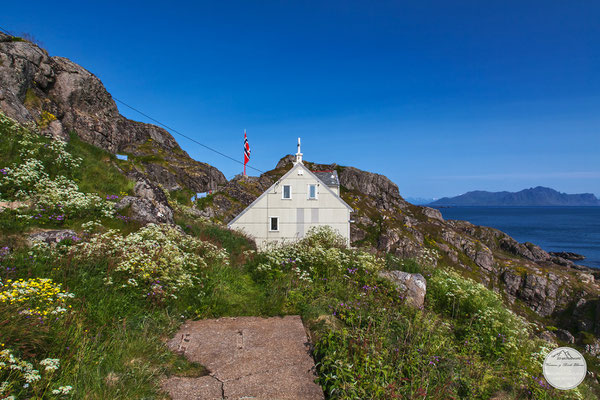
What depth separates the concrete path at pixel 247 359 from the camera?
420cm

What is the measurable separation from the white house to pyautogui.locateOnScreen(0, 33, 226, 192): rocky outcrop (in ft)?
60.2

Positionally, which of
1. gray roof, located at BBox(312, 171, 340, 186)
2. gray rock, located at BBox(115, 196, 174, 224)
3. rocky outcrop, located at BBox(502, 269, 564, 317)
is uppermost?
gray roof, located at BBox(312, 171, 340, 186)

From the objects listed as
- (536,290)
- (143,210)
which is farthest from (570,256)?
(143,210)

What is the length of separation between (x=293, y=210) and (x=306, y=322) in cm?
2550

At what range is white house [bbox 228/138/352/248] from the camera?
31906 millimetres

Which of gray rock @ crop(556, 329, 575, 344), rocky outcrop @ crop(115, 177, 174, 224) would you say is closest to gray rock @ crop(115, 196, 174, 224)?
rocky outcrop @ crop(115, 177, 174, 224)

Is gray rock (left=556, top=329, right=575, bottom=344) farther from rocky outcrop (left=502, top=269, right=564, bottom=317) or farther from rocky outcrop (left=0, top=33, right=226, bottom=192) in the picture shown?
rocky outcrop (left=0, top=33, right=226, bottom=192)

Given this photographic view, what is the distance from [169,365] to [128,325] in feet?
4.09

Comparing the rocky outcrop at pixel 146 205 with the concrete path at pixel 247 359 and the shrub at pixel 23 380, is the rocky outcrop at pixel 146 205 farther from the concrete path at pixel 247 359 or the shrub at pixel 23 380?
the shrub at pixel 23 380

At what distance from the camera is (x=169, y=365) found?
4.59m

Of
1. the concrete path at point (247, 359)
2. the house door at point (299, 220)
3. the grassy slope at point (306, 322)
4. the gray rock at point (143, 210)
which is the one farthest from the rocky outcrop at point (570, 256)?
the concrete path at point (247, 359)

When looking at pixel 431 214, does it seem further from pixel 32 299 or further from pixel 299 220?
pixel 32 299

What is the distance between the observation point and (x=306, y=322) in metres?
6.63

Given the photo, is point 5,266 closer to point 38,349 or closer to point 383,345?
point 38,349
